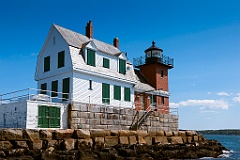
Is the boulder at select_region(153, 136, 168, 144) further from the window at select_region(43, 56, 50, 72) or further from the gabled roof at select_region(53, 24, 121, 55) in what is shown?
the window at select_region(43, 56, 50, 72)

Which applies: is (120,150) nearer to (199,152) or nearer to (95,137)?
(95,137)

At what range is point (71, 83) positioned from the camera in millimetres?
21422

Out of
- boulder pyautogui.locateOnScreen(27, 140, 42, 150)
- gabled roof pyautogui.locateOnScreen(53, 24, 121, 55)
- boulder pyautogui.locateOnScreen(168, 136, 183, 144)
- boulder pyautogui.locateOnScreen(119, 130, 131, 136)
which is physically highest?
gabled roof pyautogui.locateOnScreen(53, 24, 121, 55)

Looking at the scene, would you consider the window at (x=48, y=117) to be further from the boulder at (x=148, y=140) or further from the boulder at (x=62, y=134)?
the boulder at (x=148, y=140)

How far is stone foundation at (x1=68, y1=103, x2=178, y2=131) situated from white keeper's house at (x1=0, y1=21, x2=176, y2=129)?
67cm

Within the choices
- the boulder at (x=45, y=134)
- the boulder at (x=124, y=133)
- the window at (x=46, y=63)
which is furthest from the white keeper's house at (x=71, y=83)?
the boulder at (x=124, y=133)

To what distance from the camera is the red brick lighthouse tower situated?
97.9 ft

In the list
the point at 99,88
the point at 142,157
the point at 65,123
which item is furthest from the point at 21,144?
the point at 99,88

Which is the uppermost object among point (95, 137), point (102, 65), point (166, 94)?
point (102, 65)

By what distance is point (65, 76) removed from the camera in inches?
867

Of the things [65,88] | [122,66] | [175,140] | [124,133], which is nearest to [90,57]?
[65,88]

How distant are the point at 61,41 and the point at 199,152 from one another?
13.3 m

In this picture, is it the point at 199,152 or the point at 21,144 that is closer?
the point at 21,144

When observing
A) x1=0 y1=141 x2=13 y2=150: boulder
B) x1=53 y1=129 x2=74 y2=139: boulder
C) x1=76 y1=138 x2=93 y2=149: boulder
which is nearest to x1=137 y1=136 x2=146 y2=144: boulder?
x1=76 y1=138 x2=93 y2=149: boulder
